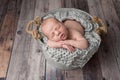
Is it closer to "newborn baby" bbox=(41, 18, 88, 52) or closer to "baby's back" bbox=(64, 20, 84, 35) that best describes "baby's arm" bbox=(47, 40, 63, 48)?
"newborn baby" bbox=(41, 18, 88, 52)

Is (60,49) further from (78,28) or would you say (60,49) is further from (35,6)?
(35,6)

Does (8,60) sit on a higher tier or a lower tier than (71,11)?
lower

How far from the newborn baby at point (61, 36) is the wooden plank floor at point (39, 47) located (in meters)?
0.24

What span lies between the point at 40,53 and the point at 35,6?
495 mm

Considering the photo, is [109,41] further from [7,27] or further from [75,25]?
[7,27]

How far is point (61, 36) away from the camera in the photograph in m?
0.96

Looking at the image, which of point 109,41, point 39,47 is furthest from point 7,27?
point 109,41

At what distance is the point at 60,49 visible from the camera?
959mm

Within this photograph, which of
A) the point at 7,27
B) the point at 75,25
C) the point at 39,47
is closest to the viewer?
the point at 75,25

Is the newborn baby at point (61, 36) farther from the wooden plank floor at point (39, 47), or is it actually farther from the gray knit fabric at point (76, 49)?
the wooden plank floor at point (39, 47)

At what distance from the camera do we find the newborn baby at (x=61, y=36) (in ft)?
3.13

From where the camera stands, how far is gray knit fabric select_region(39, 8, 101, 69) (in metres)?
0.95

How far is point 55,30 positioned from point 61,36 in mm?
44

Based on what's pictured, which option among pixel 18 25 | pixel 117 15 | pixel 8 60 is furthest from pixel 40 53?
pixel 117 15
